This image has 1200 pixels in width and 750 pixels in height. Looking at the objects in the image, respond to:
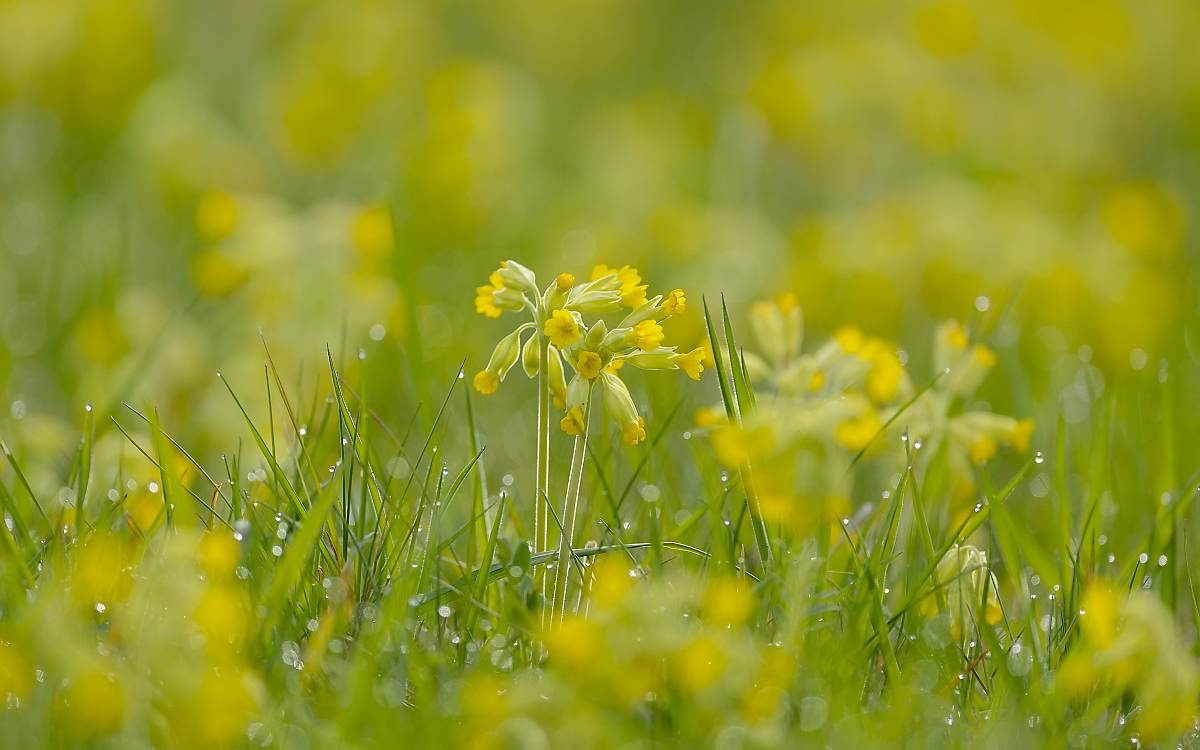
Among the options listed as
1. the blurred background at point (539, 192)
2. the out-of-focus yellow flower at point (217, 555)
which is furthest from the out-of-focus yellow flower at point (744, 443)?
the blurred background at point (539, 192)

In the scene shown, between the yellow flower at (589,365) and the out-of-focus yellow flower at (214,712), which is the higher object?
the yellow flower at (589,365)

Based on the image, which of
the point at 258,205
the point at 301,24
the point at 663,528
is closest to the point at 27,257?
the point at 258,205

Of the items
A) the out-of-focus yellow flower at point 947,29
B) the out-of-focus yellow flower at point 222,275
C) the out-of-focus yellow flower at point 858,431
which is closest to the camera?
the out-of-focus yellow flower at point 858,431

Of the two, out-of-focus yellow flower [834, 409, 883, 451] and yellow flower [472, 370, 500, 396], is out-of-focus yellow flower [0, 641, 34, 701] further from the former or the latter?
out-of-focus yellow flower [834, 409, 883, 451]

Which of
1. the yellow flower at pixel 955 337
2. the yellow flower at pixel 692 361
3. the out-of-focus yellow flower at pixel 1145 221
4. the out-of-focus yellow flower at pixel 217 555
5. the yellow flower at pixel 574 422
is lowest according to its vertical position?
the out-of-focus yellow flower at pixel 217 555

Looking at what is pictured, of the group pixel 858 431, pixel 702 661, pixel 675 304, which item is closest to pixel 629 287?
pixel 675 304

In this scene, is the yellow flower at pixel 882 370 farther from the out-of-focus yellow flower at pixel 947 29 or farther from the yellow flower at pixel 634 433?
the out-of-focus yellow flower at pixel 947 29

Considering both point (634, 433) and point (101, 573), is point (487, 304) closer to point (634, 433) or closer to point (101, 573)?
point (634, 433)
